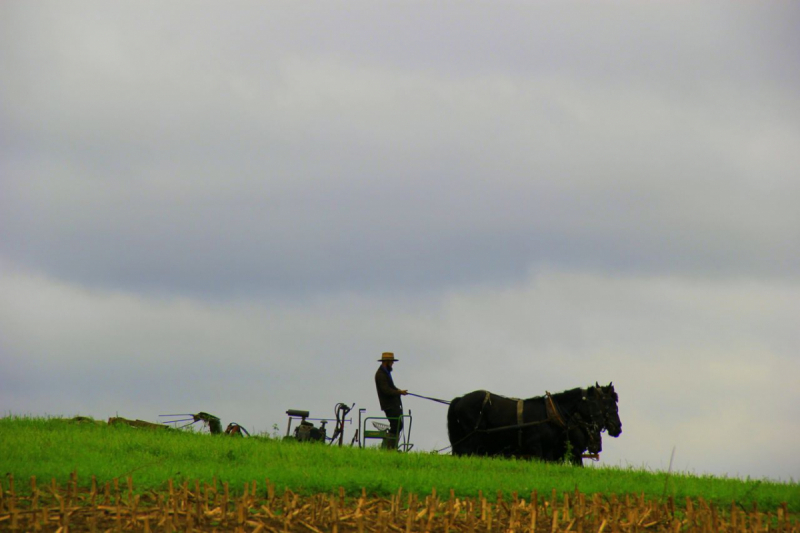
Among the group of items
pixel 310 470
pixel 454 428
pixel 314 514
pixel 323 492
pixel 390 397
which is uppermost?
pixel 390 397

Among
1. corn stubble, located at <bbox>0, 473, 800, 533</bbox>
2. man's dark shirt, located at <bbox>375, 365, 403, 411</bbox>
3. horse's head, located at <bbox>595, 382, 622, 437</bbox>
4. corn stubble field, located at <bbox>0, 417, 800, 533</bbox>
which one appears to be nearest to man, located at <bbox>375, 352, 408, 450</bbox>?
Result: man's dark shirt, located at <bbox>375, 365, 403, 411</bbox>

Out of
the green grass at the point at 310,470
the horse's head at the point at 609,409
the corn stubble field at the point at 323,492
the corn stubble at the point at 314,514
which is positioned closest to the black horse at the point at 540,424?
the horse's head at the point at 609,409

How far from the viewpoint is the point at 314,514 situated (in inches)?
368

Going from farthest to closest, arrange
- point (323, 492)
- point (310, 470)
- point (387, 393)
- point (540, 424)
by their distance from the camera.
A: 1. point (387, 393)
2. point (540, 424)
3. point (310, 470)
4. point (323, 492)

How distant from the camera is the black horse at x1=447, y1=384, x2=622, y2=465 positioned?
1850 cm

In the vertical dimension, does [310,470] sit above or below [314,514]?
above

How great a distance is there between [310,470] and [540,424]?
701 centimetres

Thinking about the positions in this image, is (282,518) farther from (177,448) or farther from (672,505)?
(177,448)

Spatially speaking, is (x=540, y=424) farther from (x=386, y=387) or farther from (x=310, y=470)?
(x=310, y=470)

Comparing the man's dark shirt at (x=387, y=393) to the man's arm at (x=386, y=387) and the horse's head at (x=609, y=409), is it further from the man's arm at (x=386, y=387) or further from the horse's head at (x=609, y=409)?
the horse's head at (x=609, y=409)

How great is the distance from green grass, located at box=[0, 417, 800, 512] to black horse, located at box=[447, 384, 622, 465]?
2.46 m

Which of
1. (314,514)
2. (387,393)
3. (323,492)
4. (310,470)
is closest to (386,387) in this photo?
(387,393)

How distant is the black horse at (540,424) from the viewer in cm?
1850

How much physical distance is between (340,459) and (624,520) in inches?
223
